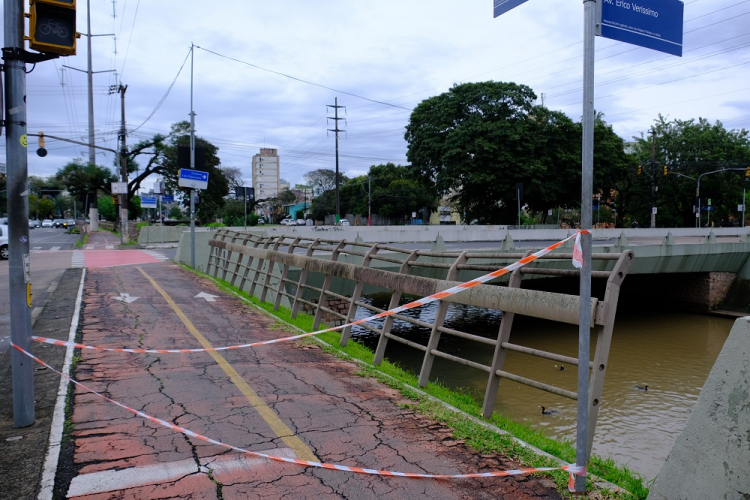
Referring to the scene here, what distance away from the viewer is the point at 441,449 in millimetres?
4660

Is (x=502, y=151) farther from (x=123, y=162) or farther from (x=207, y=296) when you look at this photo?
(x=207, y=296)

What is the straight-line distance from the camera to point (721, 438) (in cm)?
315

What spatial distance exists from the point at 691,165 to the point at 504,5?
193 feet

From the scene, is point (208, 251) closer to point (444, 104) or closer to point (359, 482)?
point (359, 482)

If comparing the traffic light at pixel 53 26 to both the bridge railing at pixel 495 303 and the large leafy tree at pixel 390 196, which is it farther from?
the large leafy tree at pixel 390 196

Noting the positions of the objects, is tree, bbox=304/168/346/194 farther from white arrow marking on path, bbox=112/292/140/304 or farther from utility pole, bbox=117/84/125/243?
white arrow marking on path, bbox=112/292/140/304

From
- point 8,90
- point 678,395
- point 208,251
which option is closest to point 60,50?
point 8,90

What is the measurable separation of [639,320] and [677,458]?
22385 mm

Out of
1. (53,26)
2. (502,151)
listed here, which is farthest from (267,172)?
(53,26)

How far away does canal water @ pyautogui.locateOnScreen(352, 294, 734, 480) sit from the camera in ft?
33.3

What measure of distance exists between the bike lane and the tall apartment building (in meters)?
189

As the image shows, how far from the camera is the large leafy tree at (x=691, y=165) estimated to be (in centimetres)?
5391

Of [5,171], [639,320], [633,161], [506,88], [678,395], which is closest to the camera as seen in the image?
[5,171]

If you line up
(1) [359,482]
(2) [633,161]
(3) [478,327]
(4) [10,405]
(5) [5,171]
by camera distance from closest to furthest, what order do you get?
(1) [359,482]
(5) [5,171]
(4) [10,405]
(3) [478,327]
(2) [633,161]
